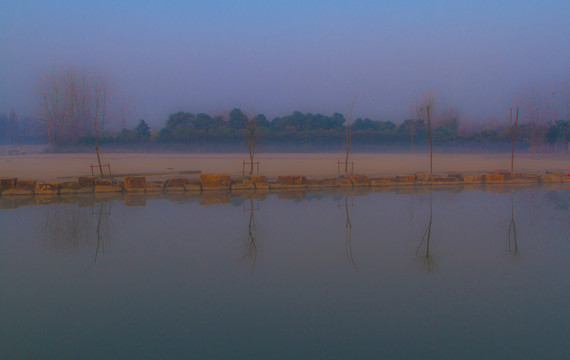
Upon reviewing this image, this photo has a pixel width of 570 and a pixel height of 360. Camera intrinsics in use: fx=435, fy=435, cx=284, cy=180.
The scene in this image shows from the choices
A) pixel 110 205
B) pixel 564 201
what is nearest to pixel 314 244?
pixel 110 205

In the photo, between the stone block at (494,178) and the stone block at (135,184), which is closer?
the stone block at (135,184)

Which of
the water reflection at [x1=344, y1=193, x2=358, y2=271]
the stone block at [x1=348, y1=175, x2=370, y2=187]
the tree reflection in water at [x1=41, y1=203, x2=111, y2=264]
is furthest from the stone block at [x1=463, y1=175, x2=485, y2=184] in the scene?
the tree reflection in water at [x1=41, y1=203, x2=111, y2=264]

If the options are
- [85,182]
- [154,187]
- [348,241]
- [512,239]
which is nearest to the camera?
[348,241]

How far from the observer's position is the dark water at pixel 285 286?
334 cm

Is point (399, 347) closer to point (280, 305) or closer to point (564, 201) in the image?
point (280, 305)

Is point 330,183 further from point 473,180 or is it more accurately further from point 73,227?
point 73,227

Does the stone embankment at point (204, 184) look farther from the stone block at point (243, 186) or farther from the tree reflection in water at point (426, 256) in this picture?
the tree reflection in water at point (426, 256)

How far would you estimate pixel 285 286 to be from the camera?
448 cm

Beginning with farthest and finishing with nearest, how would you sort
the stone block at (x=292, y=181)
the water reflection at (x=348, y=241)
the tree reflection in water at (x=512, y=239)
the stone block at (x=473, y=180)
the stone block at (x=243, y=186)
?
the stone block at (x=473, y=180) → the stone block at (x=292, y=181) → the stone block at (x=243, y=186) → the tree reflection in water at (x=512, y=239) → the water reflection at (x=348, y=241)

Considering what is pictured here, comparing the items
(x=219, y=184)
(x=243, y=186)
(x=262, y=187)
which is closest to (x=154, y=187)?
(x=219, y=184)

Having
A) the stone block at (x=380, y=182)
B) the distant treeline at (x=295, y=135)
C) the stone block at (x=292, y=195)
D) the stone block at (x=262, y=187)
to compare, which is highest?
the distant treeline at (x=295, y=135)

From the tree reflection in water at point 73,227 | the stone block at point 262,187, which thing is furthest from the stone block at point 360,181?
the tree reflection in water at point 73,227

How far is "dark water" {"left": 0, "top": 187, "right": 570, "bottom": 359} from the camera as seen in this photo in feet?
11.0

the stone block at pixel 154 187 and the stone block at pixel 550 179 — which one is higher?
the stone block at pixel 550 179
